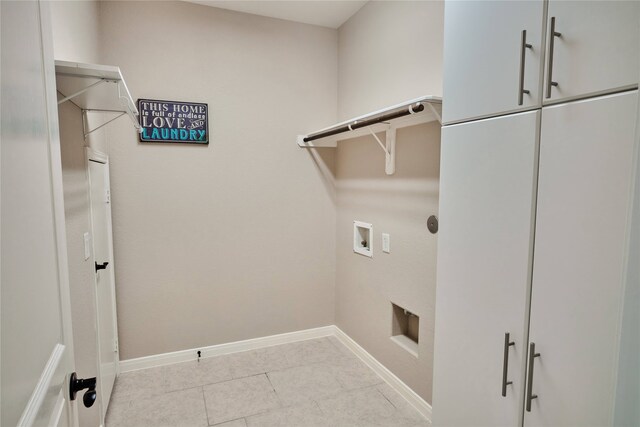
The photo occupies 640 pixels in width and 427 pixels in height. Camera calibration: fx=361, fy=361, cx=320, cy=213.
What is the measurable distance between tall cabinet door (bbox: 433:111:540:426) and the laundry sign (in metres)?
2.11

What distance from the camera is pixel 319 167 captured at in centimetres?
334

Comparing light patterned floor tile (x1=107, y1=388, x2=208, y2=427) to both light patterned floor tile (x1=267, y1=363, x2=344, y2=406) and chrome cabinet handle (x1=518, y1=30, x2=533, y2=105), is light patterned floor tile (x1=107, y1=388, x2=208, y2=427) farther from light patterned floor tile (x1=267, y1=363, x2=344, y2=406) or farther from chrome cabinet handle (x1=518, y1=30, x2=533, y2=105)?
chrome cabinet handle (x1=518, y1=30, x2=533, y2=105)

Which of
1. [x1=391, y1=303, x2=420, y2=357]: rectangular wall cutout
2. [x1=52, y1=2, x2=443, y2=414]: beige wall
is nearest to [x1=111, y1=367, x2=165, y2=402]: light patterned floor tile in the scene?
[x1=52, y1=2, x2=443, y2=414]: beige wall

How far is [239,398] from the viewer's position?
2.49 meters

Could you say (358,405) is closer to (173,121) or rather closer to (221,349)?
(221,349)

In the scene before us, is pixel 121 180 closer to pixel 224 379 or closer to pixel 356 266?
pixel 224 379

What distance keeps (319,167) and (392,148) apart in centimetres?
98

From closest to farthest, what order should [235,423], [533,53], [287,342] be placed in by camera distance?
[533,53], [235,423], [287,342]

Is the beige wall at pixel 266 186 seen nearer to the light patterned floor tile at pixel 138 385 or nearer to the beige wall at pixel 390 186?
the beige wall at pixel 390 186

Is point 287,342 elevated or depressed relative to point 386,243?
depressed

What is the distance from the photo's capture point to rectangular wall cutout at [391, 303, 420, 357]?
8.66 feet

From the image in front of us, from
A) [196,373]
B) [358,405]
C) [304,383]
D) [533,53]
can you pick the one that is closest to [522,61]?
[533,53]

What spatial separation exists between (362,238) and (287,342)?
1.21m

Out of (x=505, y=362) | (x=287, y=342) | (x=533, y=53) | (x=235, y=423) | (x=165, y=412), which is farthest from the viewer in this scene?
(x=287, y=342)
